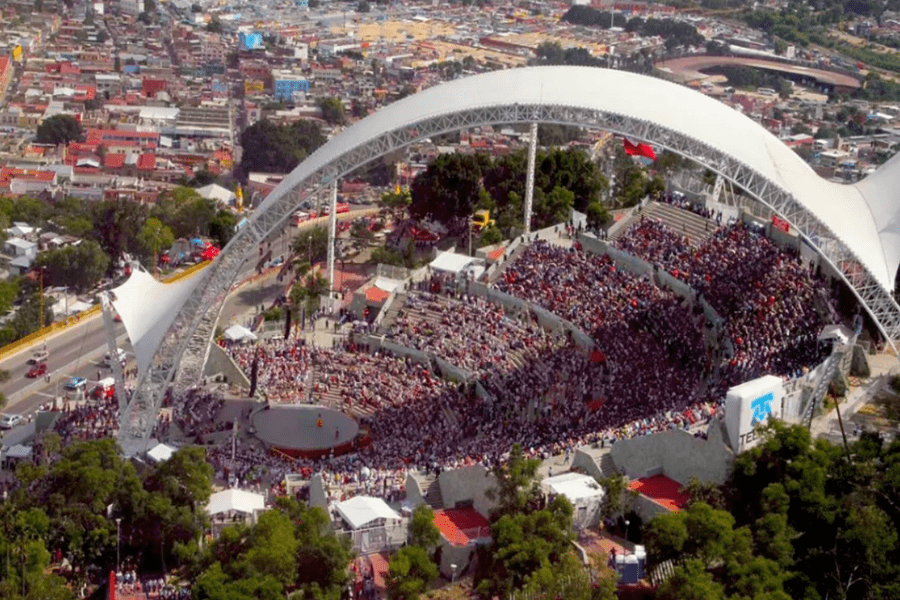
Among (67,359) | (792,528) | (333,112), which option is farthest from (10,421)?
(333,112)

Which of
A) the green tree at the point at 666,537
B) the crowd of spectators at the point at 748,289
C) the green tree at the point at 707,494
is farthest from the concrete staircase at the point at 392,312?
the green tree at the point at 666,537

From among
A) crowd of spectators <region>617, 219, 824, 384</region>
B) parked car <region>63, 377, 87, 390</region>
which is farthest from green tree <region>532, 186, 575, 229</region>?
parked car <region>63, 377, 87, 390</region>

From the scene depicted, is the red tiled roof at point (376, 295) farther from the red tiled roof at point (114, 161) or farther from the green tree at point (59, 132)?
the green tree at point (59, 132)

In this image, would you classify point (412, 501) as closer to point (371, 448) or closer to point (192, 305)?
point (371, 448)

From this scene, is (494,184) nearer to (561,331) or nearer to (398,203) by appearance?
(398,203)

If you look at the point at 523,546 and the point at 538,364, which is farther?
the point at 538,364

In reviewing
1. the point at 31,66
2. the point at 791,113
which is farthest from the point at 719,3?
the point at 31,66
